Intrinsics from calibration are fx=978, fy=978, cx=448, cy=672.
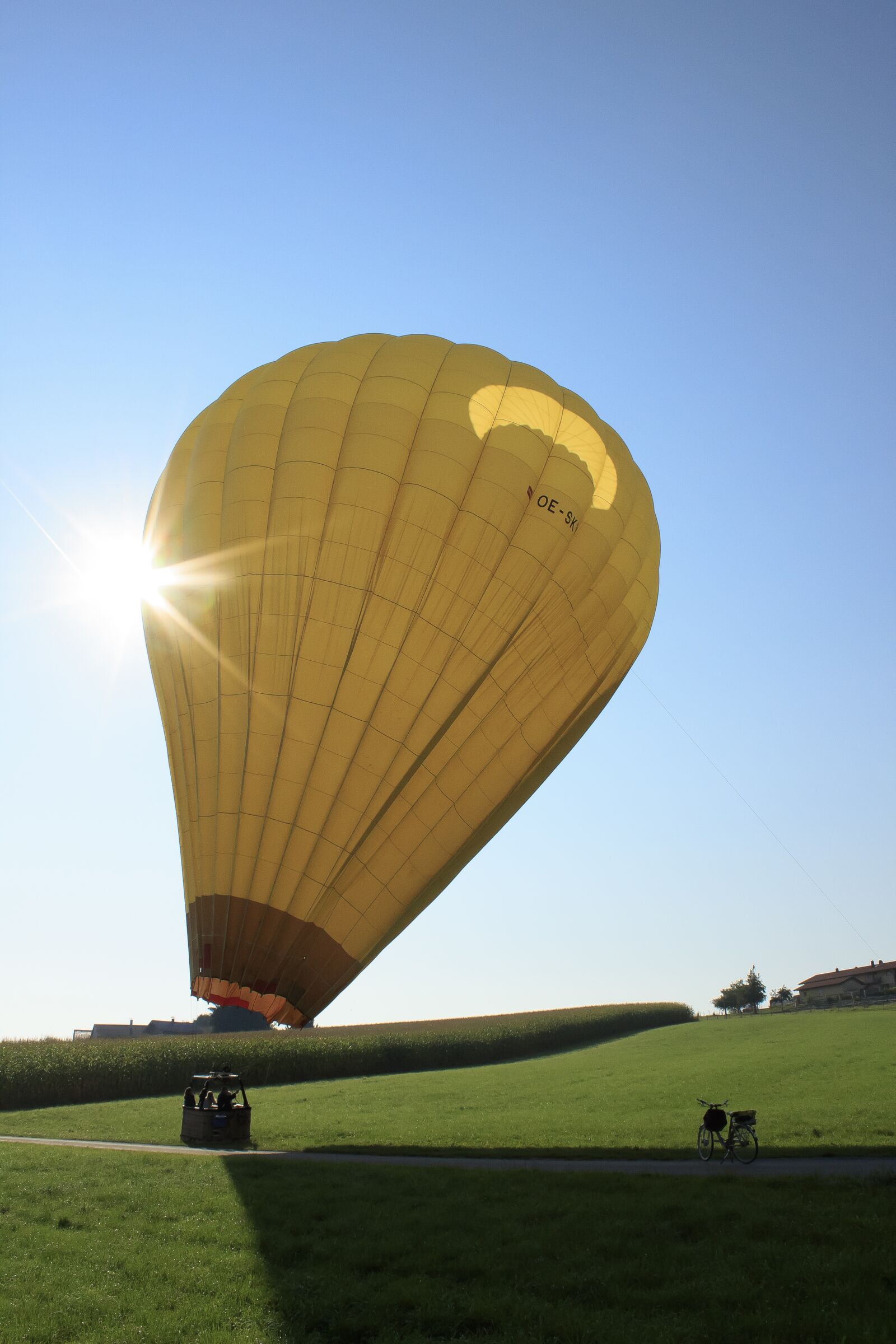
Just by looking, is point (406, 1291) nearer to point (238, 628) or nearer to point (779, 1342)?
point (779, 1342)

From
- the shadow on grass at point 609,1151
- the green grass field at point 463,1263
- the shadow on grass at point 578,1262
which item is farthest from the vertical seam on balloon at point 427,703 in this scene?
the shadow on grass at point 578,1262

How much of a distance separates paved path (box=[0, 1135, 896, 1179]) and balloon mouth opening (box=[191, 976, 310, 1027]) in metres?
1.97

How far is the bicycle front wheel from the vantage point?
1182cm

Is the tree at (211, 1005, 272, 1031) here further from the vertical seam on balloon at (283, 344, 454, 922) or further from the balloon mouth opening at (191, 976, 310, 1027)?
the vertical seam on balloon at (283, 344, 454, 922)

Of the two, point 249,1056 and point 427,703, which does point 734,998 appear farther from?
point 427,703

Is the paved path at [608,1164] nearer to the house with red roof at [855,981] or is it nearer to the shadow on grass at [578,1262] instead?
the shadow on grass at [578,1262]

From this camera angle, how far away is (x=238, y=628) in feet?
46.7

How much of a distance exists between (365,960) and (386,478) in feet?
23.1

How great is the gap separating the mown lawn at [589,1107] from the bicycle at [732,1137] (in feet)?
2.14

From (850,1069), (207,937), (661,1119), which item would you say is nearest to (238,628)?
(207,937)

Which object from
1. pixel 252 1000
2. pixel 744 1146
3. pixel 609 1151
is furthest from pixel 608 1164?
pixel 252 1000

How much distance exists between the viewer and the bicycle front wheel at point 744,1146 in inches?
465

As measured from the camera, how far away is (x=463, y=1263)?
7.81 meters

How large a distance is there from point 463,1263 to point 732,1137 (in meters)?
5.30
